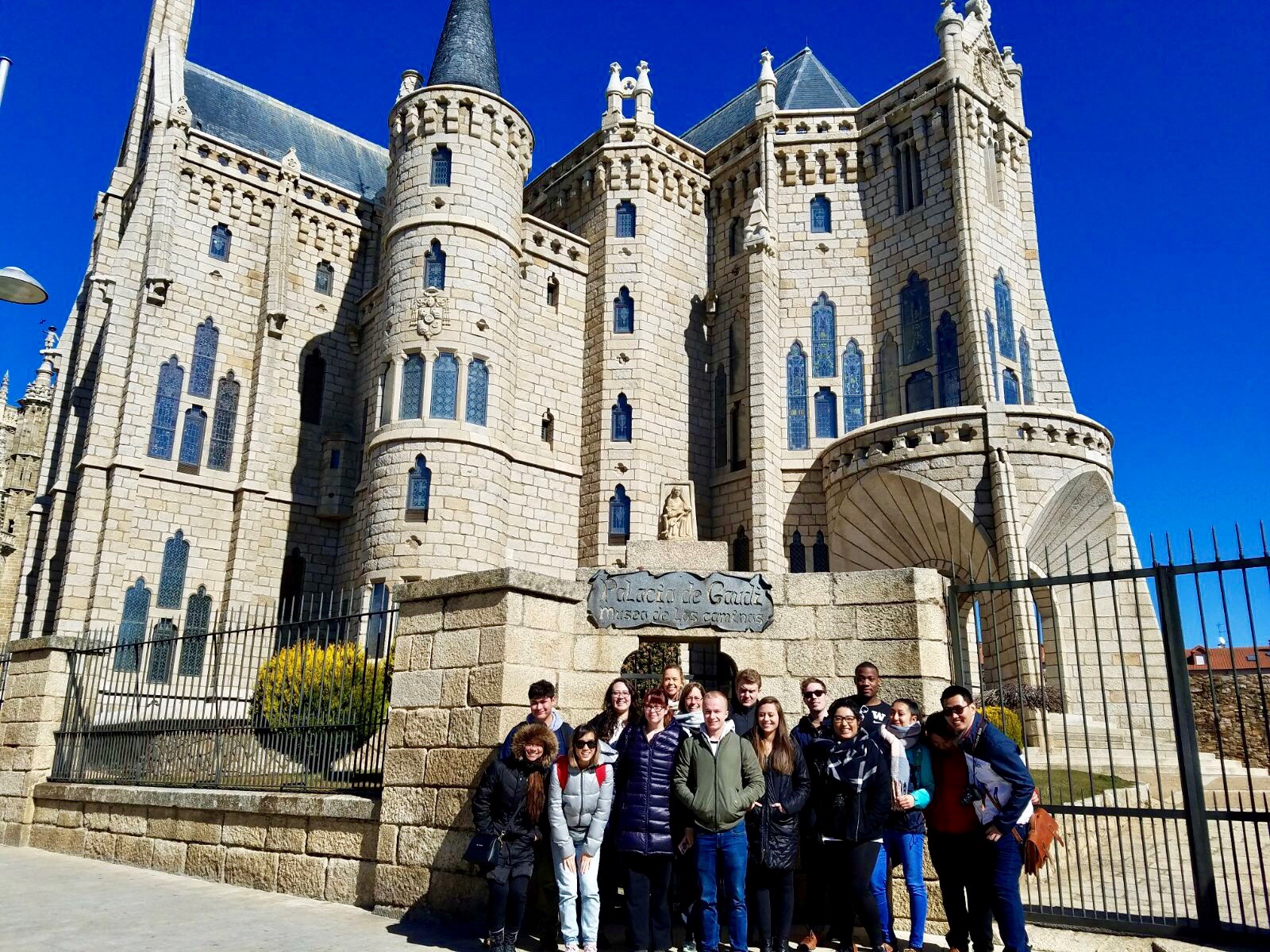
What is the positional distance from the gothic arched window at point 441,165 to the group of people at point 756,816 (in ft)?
63.7

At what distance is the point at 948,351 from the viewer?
21438 millimetres

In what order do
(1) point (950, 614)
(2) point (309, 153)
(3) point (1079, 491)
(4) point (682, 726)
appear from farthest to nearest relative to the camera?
(2) point (309, 153) → (3) point (1079, 491) → (1) point (950, 614) → (4) point (682, 726)

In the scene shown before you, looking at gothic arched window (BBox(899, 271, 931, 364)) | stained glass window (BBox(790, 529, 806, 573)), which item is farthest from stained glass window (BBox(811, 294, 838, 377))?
stained glass window (BBox(790, 529, 806, 573))

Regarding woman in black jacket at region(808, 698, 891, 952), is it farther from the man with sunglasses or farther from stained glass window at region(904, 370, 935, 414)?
stained glass window at region(904, 370, 935, 414)

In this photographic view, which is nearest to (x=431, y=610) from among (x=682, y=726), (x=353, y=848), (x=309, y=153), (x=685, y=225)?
Result: (x=353, y=848)

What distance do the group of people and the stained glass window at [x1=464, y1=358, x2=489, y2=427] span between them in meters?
16.2

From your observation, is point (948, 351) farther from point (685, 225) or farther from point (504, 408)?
point (504, 408)

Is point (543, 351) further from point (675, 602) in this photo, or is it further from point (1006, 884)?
point (1006, 884)

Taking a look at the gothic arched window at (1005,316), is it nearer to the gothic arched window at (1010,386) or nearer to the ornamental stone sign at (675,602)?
the gothic arched window at (1010,386)

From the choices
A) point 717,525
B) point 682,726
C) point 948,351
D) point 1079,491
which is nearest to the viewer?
point 682,726

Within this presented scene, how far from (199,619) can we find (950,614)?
2005 cm

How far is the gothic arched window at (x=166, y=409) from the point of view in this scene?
74.9 feet

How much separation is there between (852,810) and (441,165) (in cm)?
2079

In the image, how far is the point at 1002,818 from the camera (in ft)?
17.1
